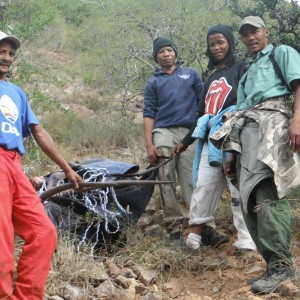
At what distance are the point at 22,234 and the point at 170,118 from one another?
2.15 m

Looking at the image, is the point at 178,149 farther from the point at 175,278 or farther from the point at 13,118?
the point at 13,118

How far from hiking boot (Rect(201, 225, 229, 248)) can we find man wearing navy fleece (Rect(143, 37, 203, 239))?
0.23m

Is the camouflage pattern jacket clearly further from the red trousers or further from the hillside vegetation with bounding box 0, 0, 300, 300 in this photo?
the red trousers

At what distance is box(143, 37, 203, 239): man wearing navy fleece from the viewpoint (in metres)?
4.71

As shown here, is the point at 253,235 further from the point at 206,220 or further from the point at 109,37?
the point at 109,37

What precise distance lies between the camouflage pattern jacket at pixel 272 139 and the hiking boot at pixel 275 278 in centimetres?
45

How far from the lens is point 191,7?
33.1 ft

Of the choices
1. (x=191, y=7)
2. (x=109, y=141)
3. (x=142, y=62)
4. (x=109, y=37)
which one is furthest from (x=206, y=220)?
(x=109, y=37)

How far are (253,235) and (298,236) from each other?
3.39 feet

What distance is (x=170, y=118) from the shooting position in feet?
15.6

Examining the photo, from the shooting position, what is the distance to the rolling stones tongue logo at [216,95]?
423cm

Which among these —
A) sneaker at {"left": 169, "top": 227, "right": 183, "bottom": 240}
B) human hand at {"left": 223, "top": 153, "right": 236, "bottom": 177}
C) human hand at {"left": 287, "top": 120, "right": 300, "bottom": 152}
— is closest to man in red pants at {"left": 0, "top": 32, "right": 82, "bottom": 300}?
human hand at {"left": 223, "top": 153, "right": 236, "bottom": 177}

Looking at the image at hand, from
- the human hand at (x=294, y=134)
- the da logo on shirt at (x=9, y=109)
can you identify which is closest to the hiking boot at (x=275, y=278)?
the human hand at (x=294, y=134)

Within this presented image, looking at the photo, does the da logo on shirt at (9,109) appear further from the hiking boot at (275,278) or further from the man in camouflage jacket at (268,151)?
the hiking boot at (275,278)
